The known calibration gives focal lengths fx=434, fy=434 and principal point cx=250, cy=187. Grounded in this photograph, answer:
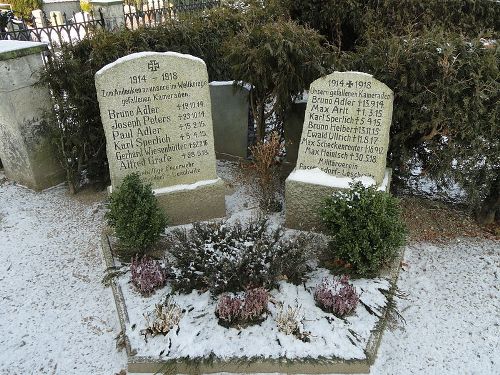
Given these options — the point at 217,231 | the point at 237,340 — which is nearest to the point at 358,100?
the point at 217,231

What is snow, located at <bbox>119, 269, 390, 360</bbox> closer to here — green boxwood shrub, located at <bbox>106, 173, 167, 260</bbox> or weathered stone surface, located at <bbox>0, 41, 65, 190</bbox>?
green boxwood shrub, located at <bbox>106, 173, 167, 260</bbox>

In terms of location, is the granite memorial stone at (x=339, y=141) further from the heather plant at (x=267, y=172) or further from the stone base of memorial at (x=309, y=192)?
the heather plant at (x=267, y=172)

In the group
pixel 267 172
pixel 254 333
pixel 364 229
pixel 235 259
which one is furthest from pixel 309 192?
pixel 254 333

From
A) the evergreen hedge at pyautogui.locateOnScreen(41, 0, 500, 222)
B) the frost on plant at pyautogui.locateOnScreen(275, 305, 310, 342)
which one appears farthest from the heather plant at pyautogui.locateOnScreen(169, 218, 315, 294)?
the evergreen hedge at pyautogui.locateOnScreen(41, 0, 500, 222)

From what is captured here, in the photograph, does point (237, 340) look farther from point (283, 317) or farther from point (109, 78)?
point (109, 78)

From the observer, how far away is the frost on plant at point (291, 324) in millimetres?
3270

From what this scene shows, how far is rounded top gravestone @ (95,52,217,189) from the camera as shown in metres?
4.22

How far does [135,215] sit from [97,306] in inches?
33.9

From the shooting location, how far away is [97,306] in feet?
12.6

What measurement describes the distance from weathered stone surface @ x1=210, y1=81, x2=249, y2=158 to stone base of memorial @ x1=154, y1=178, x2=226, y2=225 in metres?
1.70

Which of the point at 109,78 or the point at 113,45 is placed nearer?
the point at 109,78

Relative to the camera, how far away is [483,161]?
446cm

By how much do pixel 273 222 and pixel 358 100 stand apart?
1601 mm

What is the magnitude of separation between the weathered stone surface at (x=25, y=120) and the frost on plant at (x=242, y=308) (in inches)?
139
